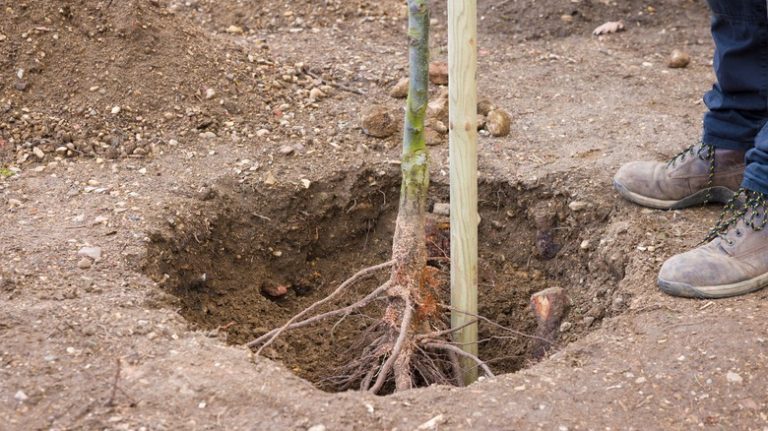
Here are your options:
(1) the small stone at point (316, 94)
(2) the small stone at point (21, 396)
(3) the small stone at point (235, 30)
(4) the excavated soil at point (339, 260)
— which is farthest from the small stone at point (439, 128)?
(2) the small stone at point (21, 396)

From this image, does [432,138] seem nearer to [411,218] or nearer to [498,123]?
[498,123]

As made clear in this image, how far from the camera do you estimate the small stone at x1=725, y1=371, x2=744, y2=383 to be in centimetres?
221

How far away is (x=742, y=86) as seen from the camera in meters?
2.82

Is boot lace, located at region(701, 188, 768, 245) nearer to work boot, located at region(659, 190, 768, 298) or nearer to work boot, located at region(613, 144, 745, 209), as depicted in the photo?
work boot, located at region(659, 190, 768, 298)

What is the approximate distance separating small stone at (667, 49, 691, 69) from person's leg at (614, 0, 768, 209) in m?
1.34

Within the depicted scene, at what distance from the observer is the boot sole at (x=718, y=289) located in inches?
100

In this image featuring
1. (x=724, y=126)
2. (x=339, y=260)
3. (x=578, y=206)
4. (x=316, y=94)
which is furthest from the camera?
(x=316, y=94)

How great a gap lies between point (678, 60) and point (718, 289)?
201 centimetres

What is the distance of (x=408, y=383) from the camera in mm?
2588

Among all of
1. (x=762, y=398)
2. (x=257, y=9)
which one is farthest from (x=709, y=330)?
(x=257, y=9)

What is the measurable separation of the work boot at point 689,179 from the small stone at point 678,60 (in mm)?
1331

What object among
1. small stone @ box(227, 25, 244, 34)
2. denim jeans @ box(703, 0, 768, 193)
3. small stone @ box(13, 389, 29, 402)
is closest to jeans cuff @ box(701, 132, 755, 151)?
denim jeans @ box(703, 0, 768, 193)

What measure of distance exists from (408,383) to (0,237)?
1.39 m

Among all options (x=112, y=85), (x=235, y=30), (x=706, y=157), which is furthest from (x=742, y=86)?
(x=235, y=30)
